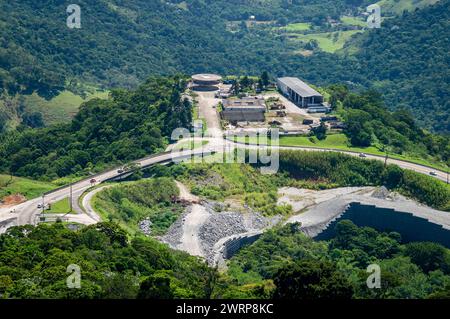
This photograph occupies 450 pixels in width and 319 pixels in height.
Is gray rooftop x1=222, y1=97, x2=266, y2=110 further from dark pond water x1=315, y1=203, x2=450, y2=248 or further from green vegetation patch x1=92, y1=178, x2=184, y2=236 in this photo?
dark pond water x1=315, y1=203, x2=450, y2=248

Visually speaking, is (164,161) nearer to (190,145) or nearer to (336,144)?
(190,145)

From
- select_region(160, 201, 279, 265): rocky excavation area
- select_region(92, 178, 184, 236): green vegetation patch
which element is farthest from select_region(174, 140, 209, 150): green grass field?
select_region(160, 201, 279, 265): rocky excavation area

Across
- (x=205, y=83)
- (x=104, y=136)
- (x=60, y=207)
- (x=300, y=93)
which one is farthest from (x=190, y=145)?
(x=205, y=83)

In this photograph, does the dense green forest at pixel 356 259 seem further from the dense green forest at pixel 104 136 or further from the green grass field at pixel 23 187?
the dense green forest at pixel 104 136

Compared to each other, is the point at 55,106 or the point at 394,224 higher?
the point at 55,106

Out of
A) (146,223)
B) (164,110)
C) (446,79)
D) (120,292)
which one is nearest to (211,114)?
(164,110)

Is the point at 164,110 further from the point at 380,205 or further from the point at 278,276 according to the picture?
the point at 278,276

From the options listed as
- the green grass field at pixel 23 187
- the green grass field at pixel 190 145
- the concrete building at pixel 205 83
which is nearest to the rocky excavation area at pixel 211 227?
the green grass field at pixel 190 145
